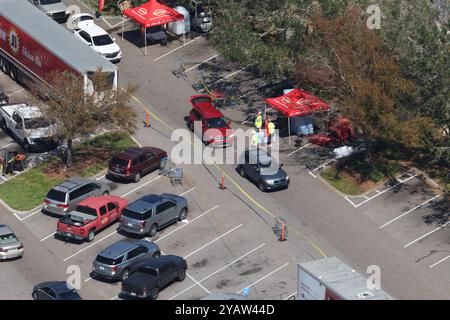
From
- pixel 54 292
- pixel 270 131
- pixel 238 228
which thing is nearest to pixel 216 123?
pixel 270 131

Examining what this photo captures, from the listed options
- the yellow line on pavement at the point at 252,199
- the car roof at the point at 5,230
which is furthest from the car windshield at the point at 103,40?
the car roof at the point at 5,230

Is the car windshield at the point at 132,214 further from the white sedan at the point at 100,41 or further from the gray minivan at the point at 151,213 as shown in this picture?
the white sedan at the point at 100,41

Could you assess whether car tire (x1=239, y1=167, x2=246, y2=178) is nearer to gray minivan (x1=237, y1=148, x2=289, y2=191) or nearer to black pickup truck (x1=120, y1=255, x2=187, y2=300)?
gray minivan (x1=237, y1=148, x2=289, y2=191)

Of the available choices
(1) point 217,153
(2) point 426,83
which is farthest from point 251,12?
(2) point 426,83

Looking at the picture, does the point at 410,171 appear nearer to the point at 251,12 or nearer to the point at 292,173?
the point at 292,173

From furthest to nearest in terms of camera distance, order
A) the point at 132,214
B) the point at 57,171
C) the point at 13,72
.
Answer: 1. the point at 13,72
2. the point at 57,171
3. the point at 132,214

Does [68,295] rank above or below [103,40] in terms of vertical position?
below

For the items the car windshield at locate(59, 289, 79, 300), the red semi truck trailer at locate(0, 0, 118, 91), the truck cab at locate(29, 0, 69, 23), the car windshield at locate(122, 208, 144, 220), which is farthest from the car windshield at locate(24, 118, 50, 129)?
the car windshield at locate(59, 289, 79, 300)

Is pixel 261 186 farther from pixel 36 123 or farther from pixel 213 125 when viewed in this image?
pixel 36 123
